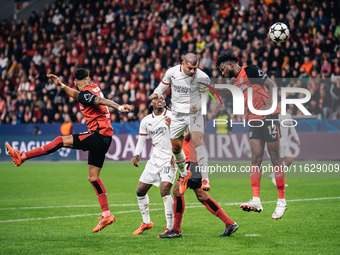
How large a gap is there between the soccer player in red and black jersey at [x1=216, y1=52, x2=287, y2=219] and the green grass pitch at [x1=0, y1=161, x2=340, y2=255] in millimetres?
787

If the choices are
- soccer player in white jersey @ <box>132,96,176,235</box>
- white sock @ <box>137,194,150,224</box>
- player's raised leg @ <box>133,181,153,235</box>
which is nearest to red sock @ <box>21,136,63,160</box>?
soccer player in white jersey @ <box>132,96,176,235</box>

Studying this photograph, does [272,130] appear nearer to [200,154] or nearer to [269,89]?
[269,89]

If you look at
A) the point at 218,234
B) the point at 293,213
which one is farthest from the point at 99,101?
the point at 293,213

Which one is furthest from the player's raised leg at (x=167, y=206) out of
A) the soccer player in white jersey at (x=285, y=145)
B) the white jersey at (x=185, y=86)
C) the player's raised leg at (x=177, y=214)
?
the soccer player in white jersey at (x=285, y=145)

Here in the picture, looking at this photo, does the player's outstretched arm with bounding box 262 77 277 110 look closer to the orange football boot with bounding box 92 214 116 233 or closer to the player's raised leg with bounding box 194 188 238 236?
the player's raised leg with bounding box 194 188 238 236

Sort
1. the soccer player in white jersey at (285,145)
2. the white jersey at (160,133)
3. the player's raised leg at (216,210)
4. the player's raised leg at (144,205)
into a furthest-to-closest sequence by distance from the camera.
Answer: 1. the soccer player in white jersey at (285,145)
2. the white jersey at (160,133)
3. the player's raised leg at (144,205)
4. the player's raised leg at (216,210)

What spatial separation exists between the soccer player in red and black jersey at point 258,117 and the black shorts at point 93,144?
2.29 metres

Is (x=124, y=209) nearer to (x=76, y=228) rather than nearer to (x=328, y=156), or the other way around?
(x=76, y=228)

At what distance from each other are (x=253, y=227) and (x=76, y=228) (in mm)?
3058

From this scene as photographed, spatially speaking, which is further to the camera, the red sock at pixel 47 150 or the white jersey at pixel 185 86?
the white jersey at pixel 185 86

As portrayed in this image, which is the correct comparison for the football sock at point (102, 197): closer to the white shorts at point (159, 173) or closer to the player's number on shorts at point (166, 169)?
the white shorts at point (159, 173)

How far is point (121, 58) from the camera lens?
88.0 ft

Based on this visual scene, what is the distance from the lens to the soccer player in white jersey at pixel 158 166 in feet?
32.5

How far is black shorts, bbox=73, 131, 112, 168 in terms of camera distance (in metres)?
9.73
